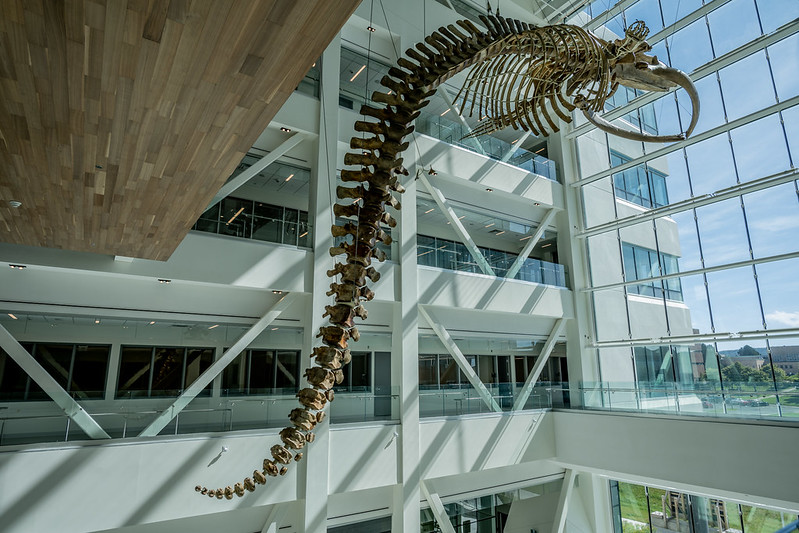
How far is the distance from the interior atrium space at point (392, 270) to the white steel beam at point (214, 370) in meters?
0.07

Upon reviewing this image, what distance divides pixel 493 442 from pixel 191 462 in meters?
7.63

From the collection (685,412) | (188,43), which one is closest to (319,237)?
(188,43)

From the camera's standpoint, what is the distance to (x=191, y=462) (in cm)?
880

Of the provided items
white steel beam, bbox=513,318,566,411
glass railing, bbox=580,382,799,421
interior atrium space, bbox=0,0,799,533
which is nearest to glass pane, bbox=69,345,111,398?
interior atrium space, bbox=0,0,799,533

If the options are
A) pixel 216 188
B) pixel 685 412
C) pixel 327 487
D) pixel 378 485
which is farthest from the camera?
pixel 685 412

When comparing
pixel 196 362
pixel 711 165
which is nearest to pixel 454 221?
pixel 711 165

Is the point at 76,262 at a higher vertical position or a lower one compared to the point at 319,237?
lower

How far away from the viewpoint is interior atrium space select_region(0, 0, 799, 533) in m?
3.30

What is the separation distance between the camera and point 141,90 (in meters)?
2.72

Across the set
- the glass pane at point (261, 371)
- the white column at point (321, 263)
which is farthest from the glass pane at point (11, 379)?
the white column at point (321, 263)

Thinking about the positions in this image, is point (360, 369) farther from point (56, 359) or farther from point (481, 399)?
point (56, 359)

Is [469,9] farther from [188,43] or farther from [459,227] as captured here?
[188,43]

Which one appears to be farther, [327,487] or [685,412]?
[685,412]

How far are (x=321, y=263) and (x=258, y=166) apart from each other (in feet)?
8.12
